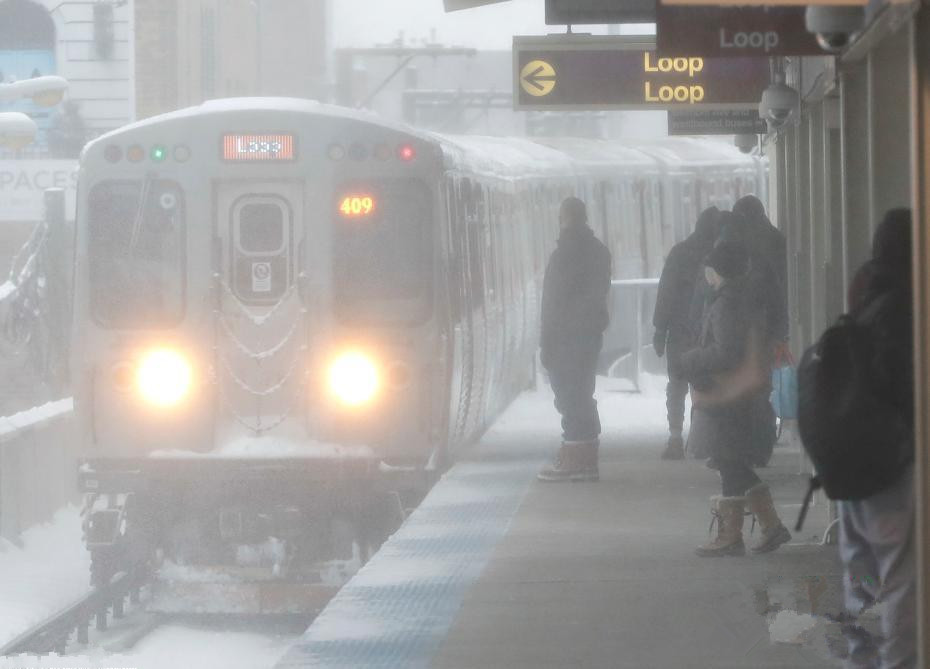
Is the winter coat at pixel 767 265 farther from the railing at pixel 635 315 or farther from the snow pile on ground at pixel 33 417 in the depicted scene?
the railing at pixel 635 315

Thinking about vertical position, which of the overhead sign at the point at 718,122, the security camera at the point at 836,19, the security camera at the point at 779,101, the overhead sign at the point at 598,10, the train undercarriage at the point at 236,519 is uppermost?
the overhead sign at the point at 598,10

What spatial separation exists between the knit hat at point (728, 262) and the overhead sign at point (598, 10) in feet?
5.91

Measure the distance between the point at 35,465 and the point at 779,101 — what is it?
6.56 m

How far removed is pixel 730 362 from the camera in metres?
8.86

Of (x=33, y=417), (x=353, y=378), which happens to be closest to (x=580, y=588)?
(x=353, y=378)

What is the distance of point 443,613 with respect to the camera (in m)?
8.36

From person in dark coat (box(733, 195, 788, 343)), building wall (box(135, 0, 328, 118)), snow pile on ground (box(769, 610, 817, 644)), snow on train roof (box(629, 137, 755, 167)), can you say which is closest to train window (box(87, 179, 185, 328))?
person in dark coat (box(733, 195, 788, 343))

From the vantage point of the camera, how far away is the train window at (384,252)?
11867mm

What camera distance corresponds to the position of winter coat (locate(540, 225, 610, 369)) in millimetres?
12555

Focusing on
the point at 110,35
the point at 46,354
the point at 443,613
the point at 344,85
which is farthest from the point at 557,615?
the point at 344,85

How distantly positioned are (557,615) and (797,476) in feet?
15.7

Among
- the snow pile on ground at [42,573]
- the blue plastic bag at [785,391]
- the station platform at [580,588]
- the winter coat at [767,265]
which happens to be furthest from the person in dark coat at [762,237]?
the snow pile on ground at [42,573]

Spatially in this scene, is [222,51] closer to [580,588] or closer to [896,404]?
[580,588]

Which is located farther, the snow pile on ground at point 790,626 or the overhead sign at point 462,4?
the overhead sign at point 462,4
